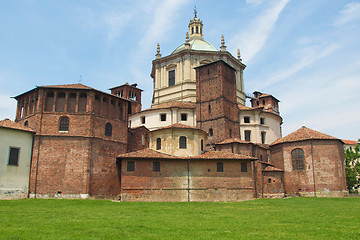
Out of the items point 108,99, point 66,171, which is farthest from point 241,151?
point 66,171

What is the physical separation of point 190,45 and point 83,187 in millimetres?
29413

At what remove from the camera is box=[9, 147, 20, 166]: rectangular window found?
98.2 feet

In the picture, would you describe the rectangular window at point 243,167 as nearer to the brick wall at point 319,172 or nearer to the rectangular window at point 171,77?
the brick wall at point 319,172

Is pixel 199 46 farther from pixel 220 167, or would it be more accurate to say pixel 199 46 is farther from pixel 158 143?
pixel 220 167

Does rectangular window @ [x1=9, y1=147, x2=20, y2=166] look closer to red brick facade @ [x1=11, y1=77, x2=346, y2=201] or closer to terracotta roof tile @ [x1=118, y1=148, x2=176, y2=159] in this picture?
red brick facade @ [x1=11, y1=77, x2=346, y2=201]

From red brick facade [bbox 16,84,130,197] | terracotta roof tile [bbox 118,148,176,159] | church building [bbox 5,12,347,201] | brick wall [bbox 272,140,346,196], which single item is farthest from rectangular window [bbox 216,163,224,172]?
brick wall [bbox 272,140,346,196]

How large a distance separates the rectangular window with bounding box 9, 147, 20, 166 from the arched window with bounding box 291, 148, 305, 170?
98.8 ft

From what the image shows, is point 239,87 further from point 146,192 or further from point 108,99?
point 146,192

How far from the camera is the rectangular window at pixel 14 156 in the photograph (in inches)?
1178

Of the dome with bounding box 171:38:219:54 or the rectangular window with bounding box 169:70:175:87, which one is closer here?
the rectangular window with bounding box 169:70:175:87

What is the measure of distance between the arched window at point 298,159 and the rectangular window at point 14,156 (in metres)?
30.1

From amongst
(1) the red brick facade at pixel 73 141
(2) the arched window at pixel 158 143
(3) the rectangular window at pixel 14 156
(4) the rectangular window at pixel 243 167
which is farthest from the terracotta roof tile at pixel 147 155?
(3) the rectangular window at pixel 14 156

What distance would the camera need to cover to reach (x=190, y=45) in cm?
5203

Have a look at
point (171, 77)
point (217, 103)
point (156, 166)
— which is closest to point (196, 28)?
point (171, 77)
